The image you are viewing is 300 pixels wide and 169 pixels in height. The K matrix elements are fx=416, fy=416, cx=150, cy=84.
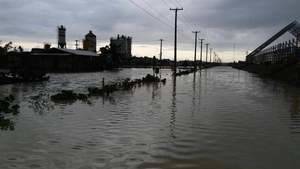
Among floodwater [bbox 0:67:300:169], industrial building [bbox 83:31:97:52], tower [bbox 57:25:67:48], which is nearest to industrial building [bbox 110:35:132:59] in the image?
industrial building [bbox 83:31:97:52]

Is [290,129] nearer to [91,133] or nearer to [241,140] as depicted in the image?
[241,140]

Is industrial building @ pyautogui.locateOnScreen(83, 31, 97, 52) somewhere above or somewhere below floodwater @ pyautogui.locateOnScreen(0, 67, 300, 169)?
above

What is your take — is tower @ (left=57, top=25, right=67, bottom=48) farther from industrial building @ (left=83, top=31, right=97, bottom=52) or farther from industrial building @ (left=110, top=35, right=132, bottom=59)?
industrial building @ (left=110, top=35, right=132, bottom=59)

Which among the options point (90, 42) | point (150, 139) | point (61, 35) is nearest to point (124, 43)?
point (90, 42)

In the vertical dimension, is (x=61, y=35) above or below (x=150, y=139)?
above

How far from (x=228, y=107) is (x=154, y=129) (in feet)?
25.7

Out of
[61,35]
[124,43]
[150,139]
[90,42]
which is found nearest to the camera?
[150,139]

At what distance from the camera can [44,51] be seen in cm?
8050

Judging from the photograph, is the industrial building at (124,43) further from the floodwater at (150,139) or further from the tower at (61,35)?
the floodwater at (150,139)

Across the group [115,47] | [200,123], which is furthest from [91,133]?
Answer: [115,47]

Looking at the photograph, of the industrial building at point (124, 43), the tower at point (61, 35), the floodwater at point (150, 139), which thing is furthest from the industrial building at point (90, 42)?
the floodwater at point (150, 139)

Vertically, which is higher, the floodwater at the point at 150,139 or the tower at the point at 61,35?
the tower at the point at 61,35

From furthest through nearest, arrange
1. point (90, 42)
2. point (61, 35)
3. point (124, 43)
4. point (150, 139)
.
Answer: point (124, 43), point (90, 42), point (61, 35), point (150, 139)

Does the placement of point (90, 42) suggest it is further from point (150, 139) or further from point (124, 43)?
point (150, 139)
